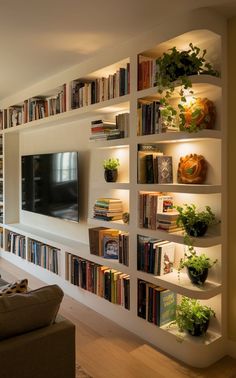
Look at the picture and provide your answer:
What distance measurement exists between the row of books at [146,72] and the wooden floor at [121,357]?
2.04m

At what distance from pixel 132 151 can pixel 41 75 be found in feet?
5.59

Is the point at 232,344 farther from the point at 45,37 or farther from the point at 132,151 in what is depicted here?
the point at 45,37

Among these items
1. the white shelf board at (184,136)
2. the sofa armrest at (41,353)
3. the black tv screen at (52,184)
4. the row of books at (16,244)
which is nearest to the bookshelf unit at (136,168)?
the white shelf board at (184,136)

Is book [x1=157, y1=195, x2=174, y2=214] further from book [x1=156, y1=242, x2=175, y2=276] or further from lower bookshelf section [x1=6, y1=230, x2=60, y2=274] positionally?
lower bookshelf section [x1=6, y1=230, x2=60, y2=274]

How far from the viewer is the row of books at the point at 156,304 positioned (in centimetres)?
244

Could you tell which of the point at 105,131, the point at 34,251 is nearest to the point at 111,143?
the point at 105,131

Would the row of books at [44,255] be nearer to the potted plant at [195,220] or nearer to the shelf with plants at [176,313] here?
the shelf with plants at [176,313]

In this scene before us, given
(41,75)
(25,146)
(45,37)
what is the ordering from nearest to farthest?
(45,37) < (41,75) < (25,146)

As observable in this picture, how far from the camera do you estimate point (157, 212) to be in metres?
2.47

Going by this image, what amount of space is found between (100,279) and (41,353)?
1.56m

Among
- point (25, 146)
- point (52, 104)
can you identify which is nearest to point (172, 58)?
point (52, 104)

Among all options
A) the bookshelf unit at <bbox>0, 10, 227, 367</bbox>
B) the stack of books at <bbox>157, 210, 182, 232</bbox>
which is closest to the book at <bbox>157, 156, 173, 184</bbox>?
the bookshelf unit at <bbox>0, 10, 227, 367</bbox>

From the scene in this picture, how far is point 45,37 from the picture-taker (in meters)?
2.59

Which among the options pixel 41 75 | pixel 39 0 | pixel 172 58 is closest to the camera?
pixel 39 0
